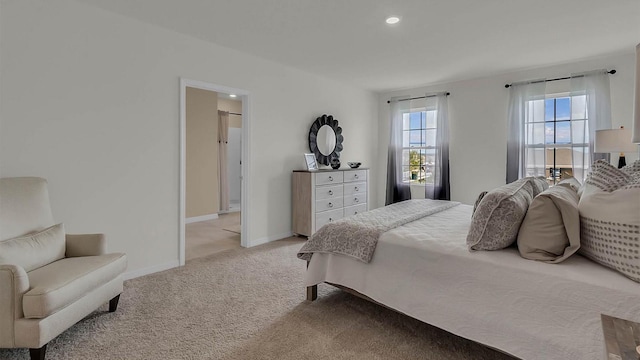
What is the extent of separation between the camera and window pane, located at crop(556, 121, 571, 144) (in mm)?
4309

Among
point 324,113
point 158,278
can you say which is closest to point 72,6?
point 158,278

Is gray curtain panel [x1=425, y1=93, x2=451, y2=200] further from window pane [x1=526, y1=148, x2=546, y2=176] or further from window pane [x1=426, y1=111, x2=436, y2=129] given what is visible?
window pane [x1=526, y1=148, x2=546, y2=176]

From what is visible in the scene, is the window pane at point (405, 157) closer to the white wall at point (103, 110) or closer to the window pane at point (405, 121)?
the window pane at point (405, 121)

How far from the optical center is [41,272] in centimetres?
190

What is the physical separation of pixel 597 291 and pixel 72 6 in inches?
157

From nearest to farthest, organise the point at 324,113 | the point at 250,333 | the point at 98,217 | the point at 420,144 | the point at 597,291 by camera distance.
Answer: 1. the point at 597,291
2. the point at 250,333
3. the point at 98,217
4. the point at 324,113
5. the point at 420,144

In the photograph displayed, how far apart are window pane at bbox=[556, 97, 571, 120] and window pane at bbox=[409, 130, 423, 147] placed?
203 centimetres

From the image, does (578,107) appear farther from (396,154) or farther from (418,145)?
(396,154)

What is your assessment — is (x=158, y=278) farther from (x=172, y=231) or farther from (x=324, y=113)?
(x=324, y=113)

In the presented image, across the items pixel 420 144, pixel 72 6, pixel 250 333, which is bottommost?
pixel 250 333

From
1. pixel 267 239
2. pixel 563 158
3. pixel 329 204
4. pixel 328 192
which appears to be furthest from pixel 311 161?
pixel 563 158

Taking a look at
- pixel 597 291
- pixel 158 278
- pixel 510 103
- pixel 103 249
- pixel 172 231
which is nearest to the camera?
pixel 597 291

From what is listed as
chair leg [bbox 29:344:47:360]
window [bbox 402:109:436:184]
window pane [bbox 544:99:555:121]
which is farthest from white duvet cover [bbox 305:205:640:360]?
window [bbox 402:109:436:184]

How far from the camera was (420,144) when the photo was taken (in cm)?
574
